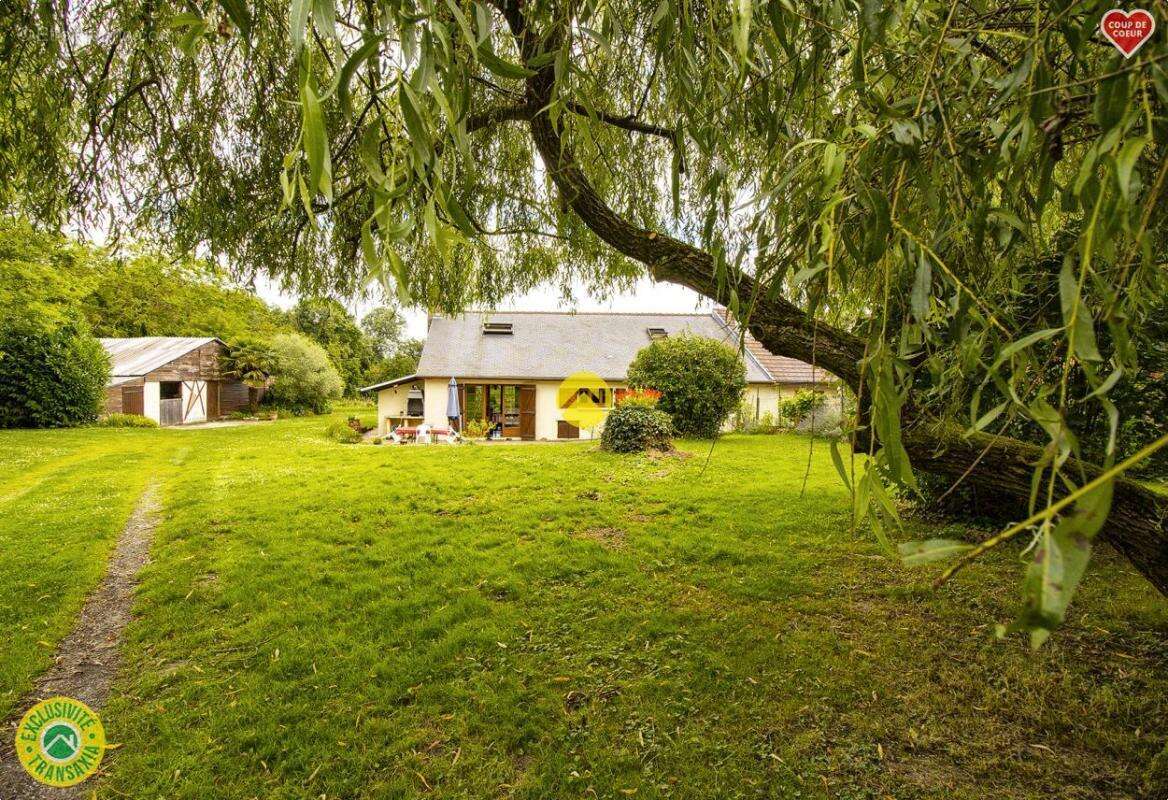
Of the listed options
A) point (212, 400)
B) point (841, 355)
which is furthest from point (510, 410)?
point (841, 355)

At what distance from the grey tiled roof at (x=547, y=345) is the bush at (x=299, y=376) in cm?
1109

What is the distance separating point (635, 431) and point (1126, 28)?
9244mm

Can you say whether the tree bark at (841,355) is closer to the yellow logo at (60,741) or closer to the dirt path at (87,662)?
the yellow logo at (60,741)

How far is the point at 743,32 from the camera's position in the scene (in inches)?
45.1

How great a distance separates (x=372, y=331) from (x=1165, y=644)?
54.1 m

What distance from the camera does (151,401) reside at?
20.8 metres

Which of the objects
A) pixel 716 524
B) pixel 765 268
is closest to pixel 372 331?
pixel 716 524

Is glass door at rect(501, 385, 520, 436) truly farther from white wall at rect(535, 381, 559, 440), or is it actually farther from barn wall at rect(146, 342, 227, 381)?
barn wall at rect(146, 342, 227, 381)

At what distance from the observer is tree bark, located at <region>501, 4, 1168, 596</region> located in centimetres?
210

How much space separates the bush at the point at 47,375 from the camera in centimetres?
1633

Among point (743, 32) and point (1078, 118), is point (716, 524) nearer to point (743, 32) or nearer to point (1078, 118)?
point (1078, 118)

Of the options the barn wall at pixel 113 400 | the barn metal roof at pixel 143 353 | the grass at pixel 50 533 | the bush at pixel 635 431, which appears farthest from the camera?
the barn metal roof at pixel 143 353

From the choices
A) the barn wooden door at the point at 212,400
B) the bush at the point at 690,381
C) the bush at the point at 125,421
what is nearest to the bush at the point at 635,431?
the bush at the point at 690,381

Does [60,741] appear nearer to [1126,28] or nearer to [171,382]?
[1126,28]
